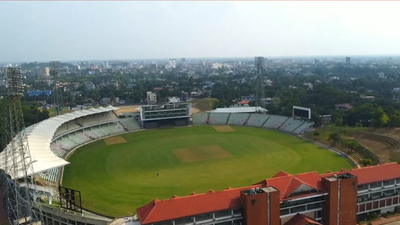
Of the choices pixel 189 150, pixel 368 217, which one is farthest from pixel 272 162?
pixel 368 217

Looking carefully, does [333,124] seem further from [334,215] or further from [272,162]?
[334,215]

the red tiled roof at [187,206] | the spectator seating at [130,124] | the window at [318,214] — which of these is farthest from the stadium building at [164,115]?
the window at [318,214]

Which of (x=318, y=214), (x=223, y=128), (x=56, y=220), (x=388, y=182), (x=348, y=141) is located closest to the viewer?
(x=318, y=214)

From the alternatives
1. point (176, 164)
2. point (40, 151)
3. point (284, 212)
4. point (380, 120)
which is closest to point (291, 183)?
point (284, 212)

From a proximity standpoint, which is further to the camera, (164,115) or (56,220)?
(164,115)

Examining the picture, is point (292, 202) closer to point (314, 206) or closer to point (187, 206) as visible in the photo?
point (314, 206)

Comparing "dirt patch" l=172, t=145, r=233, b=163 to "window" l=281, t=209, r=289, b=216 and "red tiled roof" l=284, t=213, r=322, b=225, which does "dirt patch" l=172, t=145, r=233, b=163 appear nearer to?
"window" l=281, t=209, r=289, b=216
